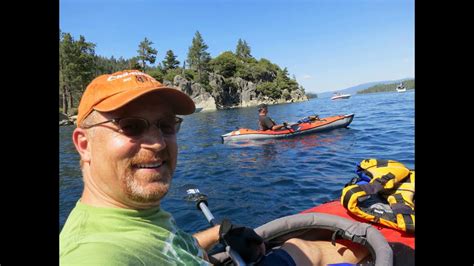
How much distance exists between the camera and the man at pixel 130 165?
1.57 metres

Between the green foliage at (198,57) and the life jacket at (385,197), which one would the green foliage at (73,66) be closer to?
the green foliage at (198,57)

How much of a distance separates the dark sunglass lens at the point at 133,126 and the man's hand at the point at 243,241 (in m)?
1.50

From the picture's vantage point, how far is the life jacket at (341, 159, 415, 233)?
3.76 m

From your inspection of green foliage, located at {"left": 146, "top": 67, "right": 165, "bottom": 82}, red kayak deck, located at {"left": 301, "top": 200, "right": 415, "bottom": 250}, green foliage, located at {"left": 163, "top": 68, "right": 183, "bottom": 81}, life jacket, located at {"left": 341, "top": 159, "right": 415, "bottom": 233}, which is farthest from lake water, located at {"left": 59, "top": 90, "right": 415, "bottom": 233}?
green foliage, located at {"left": 163, "top": 68, "right": 183, "bottom": 81}

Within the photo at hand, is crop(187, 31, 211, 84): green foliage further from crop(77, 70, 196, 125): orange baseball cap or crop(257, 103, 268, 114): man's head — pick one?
crop(77, 70, 196, 125): orange baseball cap

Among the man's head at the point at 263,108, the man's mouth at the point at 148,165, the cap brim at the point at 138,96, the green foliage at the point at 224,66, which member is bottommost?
the man's mouth at the point at 148,165

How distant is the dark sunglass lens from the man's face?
0.02 metres

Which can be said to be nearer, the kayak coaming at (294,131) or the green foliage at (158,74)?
the kayak coaming at (294,131)

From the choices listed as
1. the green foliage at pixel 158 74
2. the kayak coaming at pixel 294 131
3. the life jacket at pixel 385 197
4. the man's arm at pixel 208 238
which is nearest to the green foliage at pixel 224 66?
the green foliage at pixel 158 74

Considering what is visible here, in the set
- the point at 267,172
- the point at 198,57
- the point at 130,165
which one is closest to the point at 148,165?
the point at 130,165

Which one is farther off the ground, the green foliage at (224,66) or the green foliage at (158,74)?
the green foliage at (224,66)
